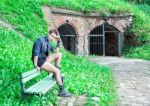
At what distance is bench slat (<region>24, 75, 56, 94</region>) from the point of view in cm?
826

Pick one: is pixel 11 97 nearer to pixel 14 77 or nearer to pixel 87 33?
pixel 14 77

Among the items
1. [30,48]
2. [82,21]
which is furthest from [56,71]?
[82,21]

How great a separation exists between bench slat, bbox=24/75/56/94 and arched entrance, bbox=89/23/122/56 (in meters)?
20.7

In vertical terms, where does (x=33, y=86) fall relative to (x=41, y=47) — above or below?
below

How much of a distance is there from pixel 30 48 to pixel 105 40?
17162mm

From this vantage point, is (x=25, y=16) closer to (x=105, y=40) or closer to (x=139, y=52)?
(x=139, y=52)

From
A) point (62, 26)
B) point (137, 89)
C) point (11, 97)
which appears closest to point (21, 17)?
point (62, 26)

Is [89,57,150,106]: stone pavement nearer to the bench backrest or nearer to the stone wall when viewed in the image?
the bench backrest

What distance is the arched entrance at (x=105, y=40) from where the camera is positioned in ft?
100

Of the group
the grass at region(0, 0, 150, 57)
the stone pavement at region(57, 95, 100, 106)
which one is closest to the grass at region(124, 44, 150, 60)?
the grass at region(0, 0, 150, 57)

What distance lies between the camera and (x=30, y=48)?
52.0 ft

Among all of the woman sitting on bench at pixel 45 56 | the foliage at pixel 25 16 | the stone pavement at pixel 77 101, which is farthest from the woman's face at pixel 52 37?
the foliage at pixel 25 16

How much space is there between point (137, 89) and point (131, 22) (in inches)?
718

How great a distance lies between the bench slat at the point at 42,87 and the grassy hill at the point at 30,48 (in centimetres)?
24
